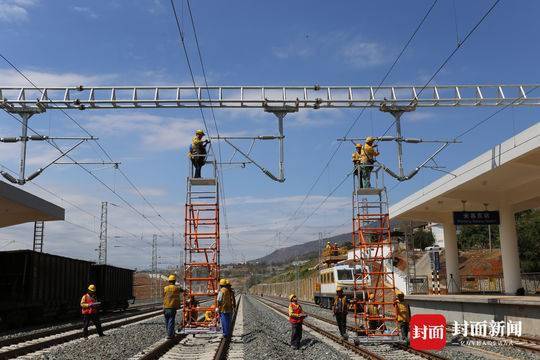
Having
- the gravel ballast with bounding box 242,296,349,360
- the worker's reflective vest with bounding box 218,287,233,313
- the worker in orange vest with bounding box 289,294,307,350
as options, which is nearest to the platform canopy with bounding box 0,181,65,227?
the gravel ballast with bounding box 242,296,349,360

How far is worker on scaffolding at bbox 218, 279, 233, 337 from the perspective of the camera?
1508 centimetres

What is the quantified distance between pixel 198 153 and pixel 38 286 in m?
12.0

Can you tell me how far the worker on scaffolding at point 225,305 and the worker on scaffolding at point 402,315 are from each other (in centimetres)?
431

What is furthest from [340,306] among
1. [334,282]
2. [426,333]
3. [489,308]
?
[334,282]

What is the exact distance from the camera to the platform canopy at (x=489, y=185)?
60.7 feet

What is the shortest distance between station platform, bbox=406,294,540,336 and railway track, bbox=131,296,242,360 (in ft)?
28.8

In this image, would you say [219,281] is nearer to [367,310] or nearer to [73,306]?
[367,310]

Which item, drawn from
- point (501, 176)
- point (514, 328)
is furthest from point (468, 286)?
point (514, 328)

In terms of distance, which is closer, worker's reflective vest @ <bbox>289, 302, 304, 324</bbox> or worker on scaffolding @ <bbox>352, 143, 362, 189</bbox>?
worker's reflective vest @ <bbox>289, 302, 304, 324</bbox>

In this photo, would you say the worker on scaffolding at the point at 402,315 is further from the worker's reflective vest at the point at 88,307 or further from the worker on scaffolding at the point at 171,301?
the worker's reflective vest at the point at 88,307

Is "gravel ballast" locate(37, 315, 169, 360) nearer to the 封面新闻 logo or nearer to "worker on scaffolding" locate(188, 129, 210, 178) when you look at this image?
"worker on scaffolding" locate(188, 129, 210, 178)

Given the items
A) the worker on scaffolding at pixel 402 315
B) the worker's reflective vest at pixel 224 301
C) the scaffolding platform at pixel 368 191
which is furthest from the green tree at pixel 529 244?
the worker's reflective vest at pixel 224 301

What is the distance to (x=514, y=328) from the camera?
17.5 metres

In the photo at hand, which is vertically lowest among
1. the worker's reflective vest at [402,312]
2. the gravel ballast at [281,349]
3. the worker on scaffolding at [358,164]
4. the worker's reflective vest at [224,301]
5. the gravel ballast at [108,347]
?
the gravel ballast at [281,349]
